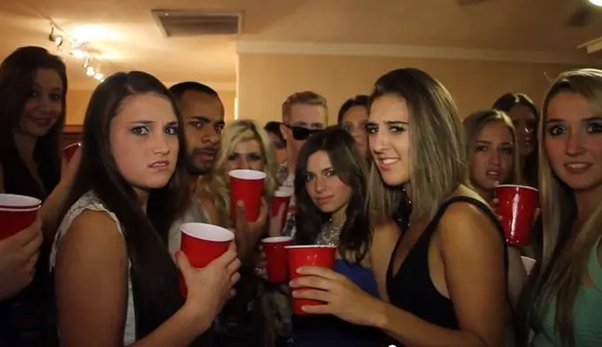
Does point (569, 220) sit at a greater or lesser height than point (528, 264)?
greater

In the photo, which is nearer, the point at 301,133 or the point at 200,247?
the point at 200,247

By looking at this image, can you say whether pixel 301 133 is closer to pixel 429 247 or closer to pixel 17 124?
pixel 17 124

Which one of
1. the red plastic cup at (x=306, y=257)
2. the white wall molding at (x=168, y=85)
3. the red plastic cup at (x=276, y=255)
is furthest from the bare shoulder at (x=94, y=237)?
the white wall molding at (x=168, y=85)

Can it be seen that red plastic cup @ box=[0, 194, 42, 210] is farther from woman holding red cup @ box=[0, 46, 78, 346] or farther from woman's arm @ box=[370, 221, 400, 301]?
woman's arm @ box=[370, 221, 400, 301]

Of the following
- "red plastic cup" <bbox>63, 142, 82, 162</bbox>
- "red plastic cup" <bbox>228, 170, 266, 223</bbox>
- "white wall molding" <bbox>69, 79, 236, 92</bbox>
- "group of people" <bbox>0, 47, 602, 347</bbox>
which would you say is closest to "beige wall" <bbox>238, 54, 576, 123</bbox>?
"white wall molding" <bbox>69, 79, 236, 92</bbox>

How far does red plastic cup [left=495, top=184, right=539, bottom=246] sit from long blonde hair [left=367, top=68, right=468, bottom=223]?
0.45m

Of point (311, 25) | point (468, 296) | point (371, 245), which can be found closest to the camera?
point (468, 296)

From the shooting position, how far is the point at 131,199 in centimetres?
133

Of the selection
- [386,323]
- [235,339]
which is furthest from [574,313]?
[235,339]

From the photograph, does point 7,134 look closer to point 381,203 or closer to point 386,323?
point 381,203

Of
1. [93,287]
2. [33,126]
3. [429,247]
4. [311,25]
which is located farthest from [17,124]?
[311,25]

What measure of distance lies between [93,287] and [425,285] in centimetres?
75

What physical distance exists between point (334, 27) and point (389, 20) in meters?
0.52

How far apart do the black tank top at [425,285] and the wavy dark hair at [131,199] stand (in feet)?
1.84
